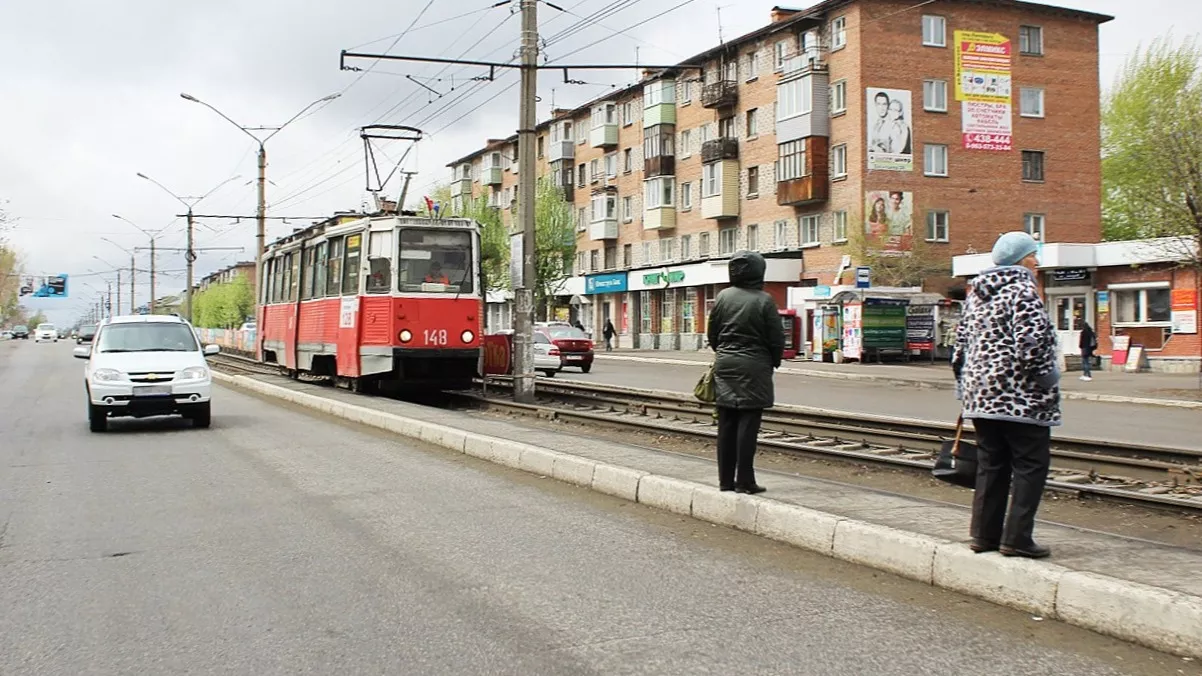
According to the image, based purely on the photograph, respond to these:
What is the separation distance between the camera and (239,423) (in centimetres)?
1576

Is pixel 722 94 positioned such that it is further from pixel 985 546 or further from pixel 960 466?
pixel 985 546

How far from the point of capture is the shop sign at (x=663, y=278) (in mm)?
52312

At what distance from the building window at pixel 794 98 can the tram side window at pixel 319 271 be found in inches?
1089

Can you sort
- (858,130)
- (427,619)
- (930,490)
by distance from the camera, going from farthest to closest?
(858,130) → (930,490) → (427,619)

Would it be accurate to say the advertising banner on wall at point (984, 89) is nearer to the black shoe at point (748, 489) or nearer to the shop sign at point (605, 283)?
the shop sign at point (605, 283)

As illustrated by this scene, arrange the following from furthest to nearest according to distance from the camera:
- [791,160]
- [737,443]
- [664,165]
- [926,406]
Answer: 1. [664,165]
2. [791,160]
3. [926,406]
4. [737,443]

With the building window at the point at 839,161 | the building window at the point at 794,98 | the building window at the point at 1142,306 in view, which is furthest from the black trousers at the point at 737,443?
the building window at the point at 794,98

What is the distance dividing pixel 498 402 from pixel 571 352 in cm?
1380

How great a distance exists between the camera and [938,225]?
43344mm

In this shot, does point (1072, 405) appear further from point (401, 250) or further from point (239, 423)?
point (239, 423)

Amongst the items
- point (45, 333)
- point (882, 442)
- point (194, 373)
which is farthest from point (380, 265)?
point (45, 333)

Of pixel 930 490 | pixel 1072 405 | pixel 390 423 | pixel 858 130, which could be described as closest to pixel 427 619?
pixel 930 490

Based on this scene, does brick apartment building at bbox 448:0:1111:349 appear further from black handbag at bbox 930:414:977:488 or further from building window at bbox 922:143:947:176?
black handbag at bbox 930:414:977:488

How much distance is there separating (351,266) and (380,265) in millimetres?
1186
